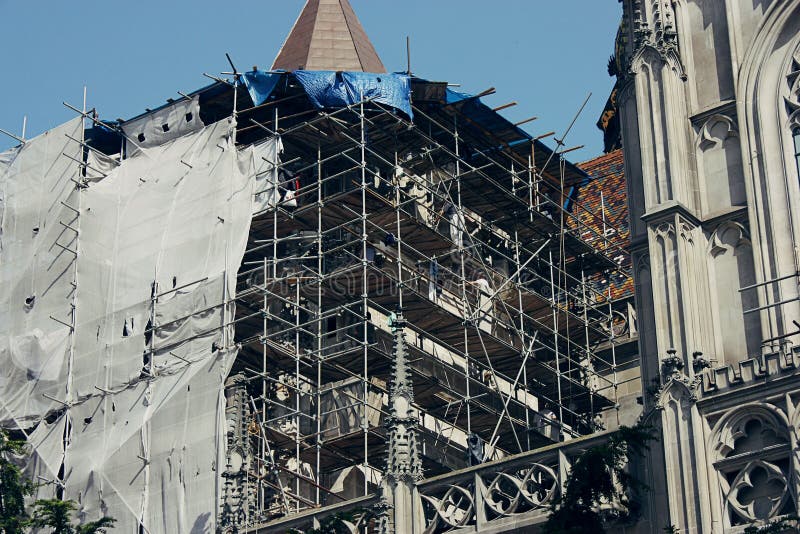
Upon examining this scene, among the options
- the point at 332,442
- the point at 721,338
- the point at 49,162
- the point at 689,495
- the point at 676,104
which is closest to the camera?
the point at 689,495

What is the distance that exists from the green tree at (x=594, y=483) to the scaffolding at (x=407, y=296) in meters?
11.9

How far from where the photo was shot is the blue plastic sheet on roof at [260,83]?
4375cm

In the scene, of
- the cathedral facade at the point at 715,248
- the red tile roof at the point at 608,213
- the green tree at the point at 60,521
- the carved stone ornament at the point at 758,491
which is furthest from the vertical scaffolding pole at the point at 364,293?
the carved stone ornament at the point at 758,491

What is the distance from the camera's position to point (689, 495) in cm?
2714

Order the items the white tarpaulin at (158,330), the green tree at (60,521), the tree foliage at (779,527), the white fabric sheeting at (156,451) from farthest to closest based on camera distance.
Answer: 1. the white tarpaulin at (158,330)
2. the white fabric sheeting at (156,451)
3. the green tree at (60,521)
4. the tree foliage at (779,527)

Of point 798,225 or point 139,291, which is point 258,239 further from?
point 798,225

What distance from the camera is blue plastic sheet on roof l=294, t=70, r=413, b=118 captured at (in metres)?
43.1

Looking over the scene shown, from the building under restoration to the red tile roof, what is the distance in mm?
870

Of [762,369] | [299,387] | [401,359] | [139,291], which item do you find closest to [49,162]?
[139,291]

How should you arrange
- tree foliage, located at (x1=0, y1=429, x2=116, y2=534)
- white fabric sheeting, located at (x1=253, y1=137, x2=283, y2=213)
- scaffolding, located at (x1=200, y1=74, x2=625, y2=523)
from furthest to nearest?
white fabric sheeting, located at (x1=253, y1=137, x2=283, y2=213) → scaffolding, located at (x1=200, y1=74, x2=625, y2=523) → tree foliage, located at (x1=0, y1=429, x2=116, y2=534)

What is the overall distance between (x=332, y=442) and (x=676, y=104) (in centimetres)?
1243

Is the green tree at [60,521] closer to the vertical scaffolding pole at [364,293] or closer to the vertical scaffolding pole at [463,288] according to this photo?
the vertical scaffolding pole at [364,293]

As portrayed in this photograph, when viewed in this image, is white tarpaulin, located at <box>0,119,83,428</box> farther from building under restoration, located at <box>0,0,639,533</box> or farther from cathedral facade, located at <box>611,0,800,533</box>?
cathedral facade, located at <box>611,0,800,533</box>

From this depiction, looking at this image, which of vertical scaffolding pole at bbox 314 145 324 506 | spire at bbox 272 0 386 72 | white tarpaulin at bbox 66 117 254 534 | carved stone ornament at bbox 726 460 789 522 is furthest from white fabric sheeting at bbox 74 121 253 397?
carved stone ornament at bbox 726 460 789 522
